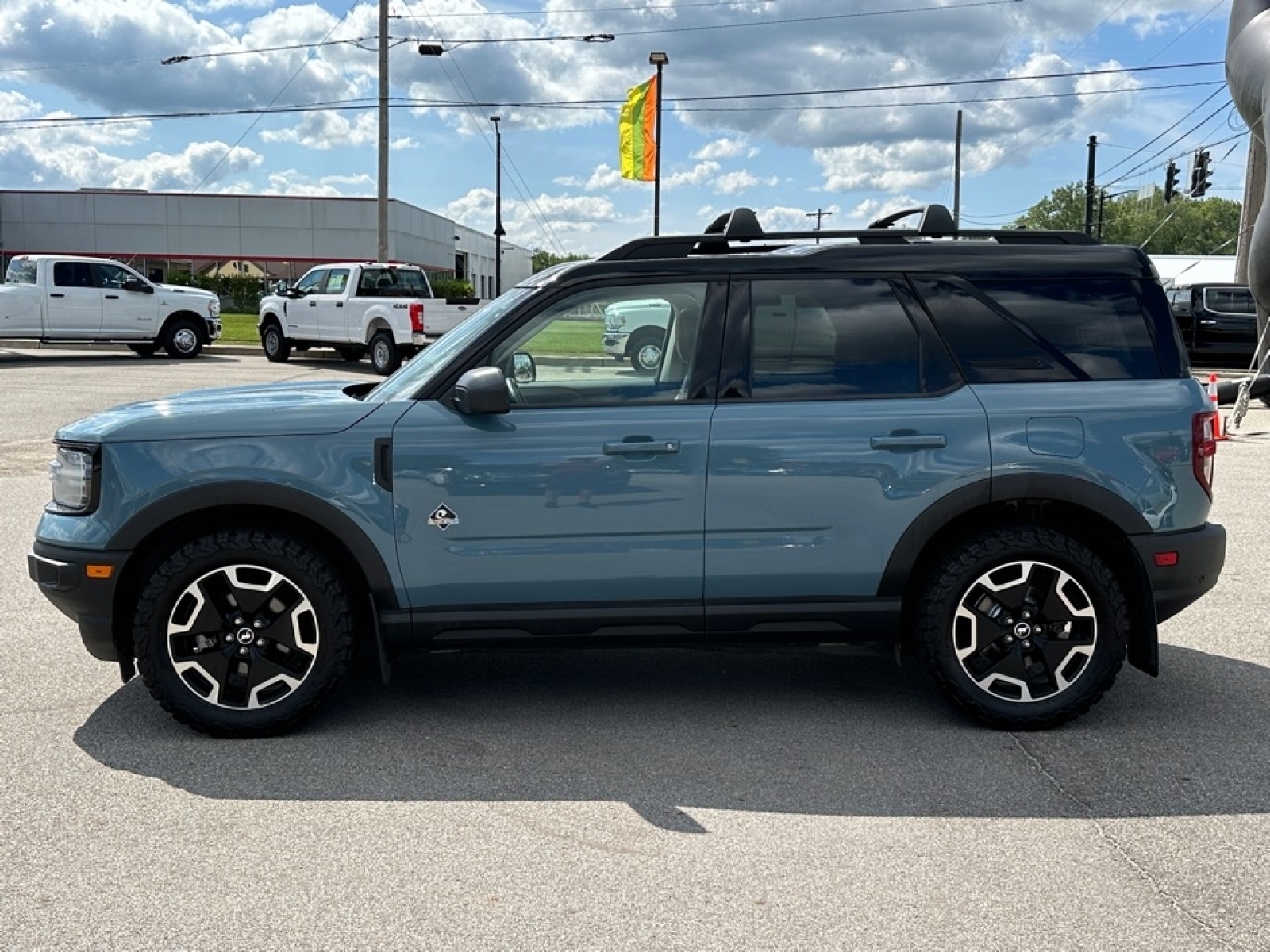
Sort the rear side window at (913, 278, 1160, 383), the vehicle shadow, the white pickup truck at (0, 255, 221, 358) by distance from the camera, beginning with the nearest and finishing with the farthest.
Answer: the vehicle shadow < the rear side window at (913, 278, 1160, 383) < the white pickup truck at (0, 255, 221, 358)

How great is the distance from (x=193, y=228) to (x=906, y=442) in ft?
211

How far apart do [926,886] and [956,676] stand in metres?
1.36

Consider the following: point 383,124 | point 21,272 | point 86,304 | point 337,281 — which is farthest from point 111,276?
point 383,124

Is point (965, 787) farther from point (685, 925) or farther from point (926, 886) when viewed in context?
point (685, 925)

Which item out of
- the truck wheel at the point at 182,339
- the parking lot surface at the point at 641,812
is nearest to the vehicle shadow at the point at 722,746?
the parking lot surface at the point at 641,812

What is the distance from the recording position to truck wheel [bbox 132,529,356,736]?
4590 millimetres

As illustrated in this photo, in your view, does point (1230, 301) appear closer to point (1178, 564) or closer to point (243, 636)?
point (1178, 564)

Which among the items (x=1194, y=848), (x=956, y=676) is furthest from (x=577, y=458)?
(x=1194, y=848)

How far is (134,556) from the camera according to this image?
465 cm

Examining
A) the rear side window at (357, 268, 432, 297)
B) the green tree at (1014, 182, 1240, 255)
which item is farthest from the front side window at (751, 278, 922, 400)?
the green tree at (1014, 182, 1240, 255)

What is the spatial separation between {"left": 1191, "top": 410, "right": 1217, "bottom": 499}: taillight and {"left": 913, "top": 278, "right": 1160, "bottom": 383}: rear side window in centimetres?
26

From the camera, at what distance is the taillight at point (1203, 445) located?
188 inches

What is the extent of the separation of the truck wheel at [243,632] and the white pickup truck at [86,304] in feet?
74.7

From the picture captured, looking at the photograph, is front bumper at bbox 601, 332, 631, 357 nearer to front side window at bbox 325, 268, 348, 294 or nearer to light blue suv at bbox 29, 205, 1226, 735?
light blue suv at bbox 29, 205, 1226, 735
